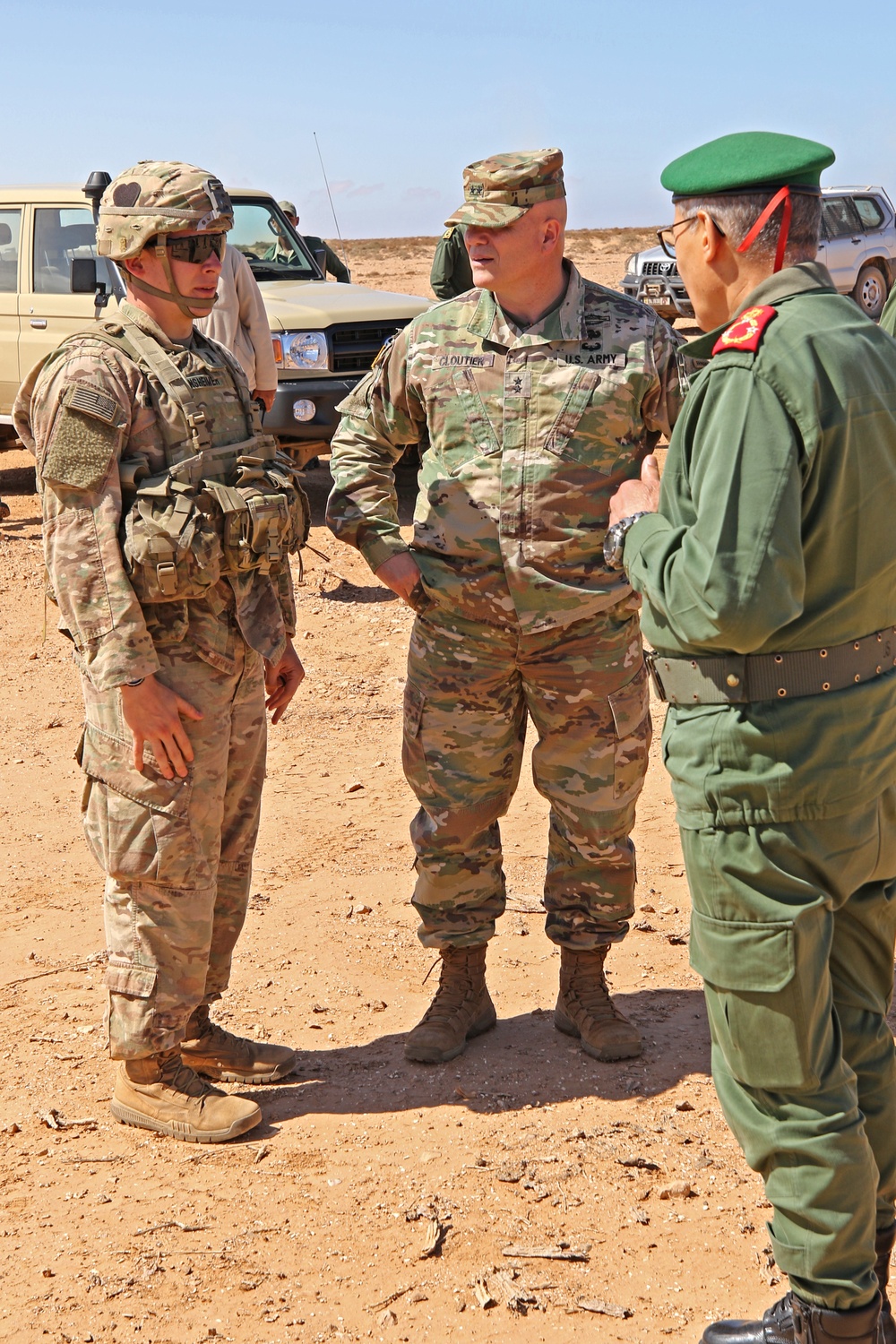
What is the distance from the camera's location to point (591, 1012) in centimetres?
386

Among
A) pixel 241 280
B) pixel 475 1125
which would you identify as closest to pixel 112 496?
pixel 475 1125

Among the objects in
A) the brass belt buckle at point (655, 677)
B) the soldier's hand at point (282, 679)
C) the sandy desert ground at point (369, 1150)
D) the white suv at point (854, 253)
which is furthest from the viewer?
the white suv at point (854, 253)

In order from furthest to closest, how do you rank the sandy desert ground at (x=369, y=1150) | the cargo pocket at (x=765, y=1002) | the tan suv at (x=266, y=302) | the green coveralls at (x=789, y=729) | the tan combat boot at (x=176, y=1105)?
the tan suv at (x=266, y=302), the tan combat boot at (x=176, y=1105), the sandy desert ground at (x=369, y=1150), the cargo pocket at (x=765, y=1002), the green coveralls at (x=789, y=729)

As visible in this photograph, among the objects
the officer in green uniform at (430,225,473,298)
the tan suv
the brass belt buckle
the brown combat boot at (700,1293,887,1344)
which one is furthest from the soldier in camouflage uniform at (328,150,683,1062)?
the tan suv

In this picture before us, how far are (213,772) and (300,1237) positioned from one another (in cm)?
109

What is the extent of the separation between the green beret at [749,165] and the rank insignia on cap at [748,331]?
8.1 inches

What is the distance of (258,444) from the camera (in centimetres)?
354

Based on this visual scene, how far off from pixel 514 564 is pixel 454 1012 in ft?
4.24

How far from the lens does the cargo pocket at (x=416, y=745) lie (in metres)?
3.75

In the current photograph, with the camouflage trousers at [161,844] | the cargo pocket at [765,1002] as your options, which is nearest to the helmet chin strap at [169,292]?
the camouflage trousers at [161,844]

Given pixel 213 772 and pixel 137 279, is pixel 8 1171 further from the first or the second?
pixel 137 279

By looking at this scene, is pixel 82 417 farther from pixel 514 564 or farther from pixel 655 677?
pixel 655 677

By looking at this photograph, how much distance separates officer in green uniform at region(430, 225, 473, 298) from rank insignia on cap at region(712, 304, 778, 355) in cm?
660

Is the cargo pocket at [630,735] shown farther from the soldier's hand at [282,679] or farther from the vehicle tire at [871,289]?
the vehicle tire at [871,289]
